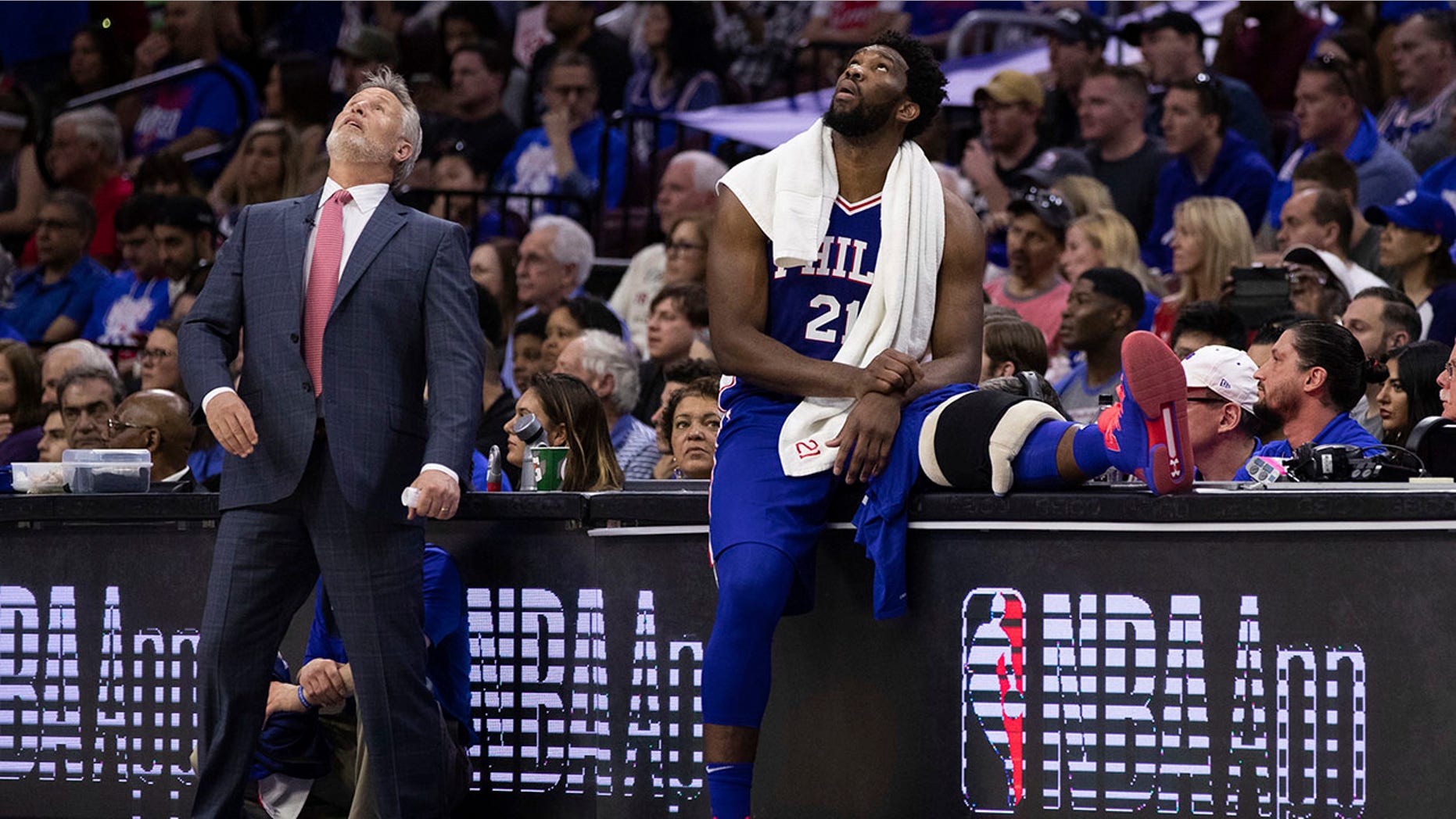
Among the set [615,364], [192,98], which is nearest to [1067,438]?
[615,364]

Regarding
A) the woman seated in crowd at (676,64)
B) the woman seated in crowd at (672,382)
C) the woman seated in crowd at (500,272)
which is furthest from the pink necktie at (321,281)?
the woman seated in crowd at (676,64)

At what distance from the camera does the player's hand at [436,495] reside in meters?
4.01

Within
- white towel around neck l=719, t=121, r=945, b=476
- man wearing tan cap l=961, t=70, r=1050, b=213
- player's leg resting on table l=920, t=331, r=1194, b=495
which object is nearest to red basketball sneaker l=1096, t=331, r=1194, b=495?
player's leg resting on table l=920, t=331, r=1194, b=495

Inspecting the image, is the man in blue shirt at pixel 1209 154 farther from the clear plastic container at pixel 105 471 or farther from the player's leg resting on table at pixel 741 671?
the clear plastic container at pixel 105 471

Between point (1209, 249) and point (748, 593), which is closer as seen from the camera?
point (748, 593)

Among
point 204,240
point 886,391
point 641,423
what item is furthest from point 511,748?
point 204,240

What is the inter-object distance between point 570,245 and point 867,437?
5160 mm

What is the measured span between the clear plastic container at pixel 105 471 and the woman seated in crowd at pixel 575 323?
282cm

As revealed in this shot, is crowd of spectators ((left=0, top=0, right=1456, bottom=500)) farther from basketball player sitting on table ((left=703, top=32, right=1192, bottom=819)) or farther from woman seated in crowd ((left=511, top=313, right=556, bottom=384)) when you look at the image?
basketball player sitting on table ((left=703, top=32, right=1192, bottom=819))

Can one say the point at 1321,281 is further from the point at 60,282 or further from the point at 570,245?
the point at 60,282

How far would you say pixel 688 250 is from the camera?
8469mm

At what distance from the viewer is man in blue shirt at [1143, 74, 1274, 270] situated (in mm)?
8625

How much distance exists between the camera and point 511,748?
450 centimetres

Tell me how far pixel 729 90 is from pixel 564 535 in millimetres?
6933
